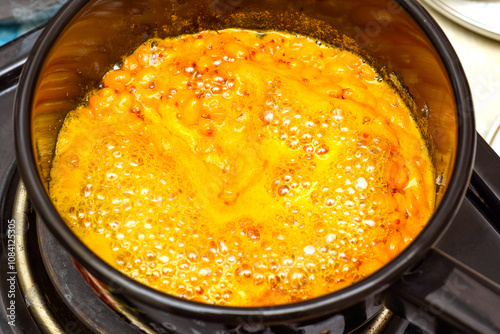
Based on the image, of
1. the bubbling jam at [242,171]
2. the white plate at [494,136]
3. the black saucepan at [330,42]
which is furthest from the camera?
the white plate at [494,136]

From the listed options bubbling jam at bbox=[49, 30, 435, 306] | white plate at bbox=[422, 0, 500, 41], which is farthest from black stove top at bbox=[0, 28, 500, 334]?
white plate at bbox=[422, 0, 500, 41]

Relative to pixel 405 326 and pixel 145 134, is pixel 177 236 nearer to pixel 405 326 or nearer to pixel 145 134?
pixel 145 134

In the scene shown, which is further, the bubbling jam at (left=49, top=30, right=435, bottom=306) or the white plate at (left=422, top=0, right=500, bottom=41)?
the white plate at (left=422, top=0, right=500, bottom=41)

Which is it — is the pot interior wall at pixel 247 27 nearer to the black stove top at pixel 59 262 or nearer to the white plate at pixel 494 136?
the black stove top at pixel 59 262

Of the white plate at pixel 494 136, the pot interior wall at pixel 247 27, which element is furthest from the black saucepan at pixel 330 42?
the white plate at pixel 494 136

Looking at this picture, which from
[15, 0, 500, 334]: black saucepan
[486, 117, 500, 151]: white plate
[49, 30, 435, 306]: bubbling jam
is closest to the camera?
[15, 0, 500, 334]: black saucepan

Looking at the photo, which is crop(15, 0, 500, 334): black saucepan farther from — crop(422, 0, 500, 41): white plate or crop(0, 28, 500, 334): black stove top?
crop(422, 0, 500, 41): white plate
